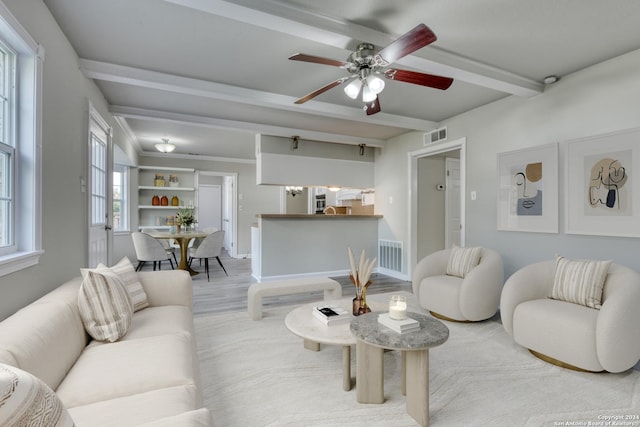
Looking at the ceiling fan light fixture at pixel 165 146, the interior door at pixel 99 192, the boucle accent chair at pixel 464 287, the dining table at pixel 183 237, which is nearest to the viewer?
the boucle accent chair at pixel 464 287

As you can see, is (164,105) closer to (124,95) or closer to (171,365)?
(124,95)

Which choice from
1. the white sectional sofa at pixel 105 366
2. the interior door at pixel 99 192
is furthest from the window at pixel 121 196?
the white sectional sofa at pixel 105 366

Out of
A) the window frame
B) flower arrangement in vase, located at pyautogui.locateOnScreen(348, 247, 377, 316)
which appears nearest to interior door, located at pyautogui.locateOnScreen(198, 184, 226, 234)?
the window frame

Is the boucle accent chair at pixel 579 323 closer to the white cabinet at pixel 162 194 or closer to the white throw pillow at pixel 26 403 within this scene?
the white throw pillow at pixel 26 403

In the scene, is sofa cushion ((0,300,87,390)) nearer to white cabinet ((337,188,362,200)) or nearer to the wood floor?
the wood floor

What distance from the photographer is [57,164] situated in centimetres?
227

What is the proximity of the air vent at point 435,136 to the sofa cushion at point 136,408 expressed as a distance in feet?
14.3

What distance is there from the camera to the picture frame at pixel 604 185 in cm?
263

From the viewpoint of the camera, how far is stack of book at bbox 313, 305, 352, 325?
213 cm

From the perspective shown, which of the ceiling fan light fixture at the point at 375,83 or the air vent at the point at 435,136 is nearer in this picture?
the ceiling fan light fixture at the point at 375,83

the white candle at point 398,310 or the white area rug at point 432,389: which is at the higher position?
the white candle at point 398,310

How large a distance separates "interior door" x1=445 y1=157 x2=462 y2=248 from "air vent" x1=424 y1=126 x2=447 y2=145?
29.3 inches

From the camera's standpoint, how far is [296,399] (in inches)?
73.9

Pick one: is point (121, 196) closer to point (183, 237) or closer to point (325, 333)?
point (183, 237)
